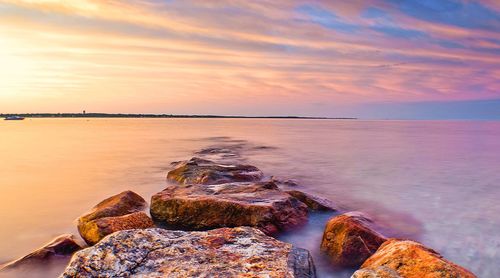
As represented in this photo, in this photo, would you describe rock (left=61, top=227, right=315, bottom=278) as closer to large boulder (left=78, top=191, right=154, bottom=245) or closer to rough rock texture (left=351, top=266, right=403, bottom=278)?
rough rock texture (left=351, top=266, right=403, bottom=278)

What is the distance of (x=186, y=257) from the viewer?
4.09m

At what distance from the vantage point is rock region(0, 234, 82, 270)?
19.2 feet

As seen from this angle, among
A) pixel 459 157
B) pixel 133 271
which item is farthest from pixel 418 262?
pixel 459 157

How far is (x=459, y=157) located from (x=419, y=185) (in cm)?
1098

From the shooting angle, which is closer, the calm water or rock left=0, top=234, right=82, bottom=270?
rock left=0, top=234, right=82, bottom=270

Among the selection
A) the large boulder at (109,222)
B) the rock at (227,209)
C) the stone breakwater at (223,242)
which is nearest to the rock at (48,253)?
the stone breakwater at (223,242)

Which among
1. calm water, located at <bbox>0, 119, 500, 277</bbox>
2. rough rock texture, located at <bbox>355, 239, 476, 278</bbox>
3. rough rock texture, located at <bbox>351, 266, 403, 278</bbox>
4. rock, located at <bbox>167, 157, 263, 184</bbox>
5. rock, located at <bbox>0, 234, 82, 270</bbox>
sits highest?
rough rock texture, located at <bbox>351, 266, 403, 278</bbox>

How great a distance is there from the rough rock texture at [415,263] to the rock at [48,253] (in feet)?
15.6

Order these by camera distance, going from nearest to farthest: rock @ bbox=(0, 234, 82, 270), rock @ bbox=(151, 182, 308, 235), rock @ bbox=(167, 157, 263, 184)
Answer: rock @ bbox=(0, 234, 82, 270), rock @ bbox=(151, 182, 308, 235), rock @ bbox=(167, 157, 263, 184)

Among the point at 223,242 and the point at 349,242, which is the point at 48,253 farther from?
the point at 349,242

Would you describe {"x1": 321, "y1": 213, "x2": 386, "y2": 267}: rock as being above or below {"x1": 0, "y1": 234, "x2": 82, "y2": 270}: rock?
above

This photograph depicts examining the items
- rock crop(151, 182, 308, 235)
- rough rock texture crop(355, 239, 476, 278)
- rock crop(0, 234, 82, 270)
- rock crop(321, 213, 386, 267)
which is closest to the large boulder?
rock crop(0, 234, 82, 270)

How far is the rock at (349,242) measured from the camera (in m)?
5.68

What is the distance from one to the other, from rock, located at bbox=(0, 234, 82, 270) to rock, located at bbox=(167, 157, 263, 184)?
4398 millimetres
